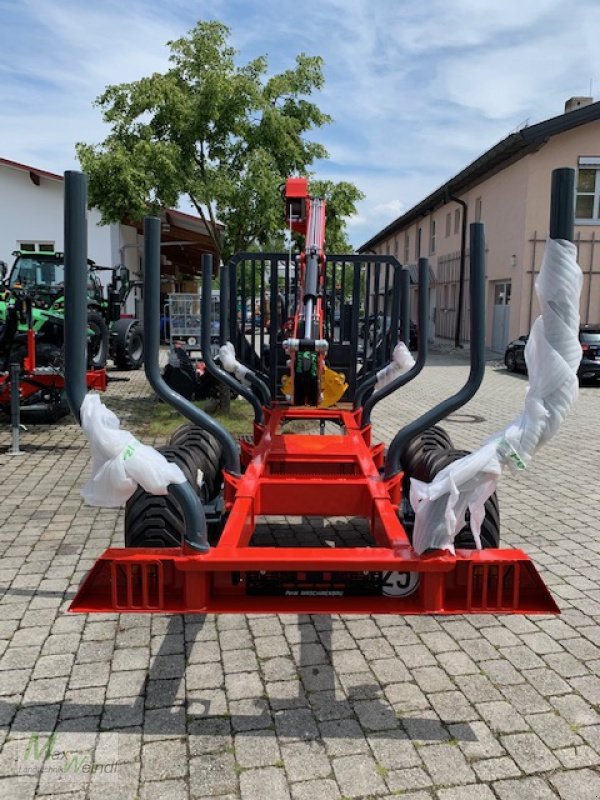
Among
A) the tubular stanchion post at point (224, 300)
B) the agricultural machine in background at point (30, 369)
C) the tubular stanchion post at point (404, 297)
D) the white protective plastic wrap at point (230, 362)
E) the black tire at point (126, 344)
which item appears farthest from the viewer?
the black tire at point (126, 344)

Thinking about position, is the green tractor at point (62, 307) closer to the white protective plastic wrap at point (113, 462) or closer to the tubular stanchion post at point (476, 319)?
the tubular stanchion post at point (476, 319)

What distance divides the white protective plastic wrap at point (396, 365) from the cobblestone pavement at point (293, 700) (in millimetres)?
1793

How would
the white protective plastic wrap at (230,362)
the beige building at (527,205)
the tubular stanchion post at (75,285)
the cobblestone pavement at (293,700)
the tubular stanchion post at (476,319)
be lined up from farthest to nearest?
the beige building at (527,205)
the white protective plastic wrap at (230,362)
the tubular stanchion post at (476,319)
the cobblestone pavement at (293,700)
the tubular stanchion post at (75,285)

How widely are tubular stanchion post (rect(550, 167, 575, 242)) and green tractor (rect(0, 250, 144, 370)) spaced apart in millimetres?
8001

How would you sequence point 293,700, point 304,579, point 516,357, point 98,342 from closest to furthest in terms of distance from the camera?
point 304,579 < point 293,700 < point 98,342 < point 516,357

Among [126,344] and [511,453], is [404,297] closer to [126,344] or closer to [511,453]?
[511,453]

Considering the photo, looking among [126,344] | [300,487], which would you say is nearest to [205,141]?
[126,344]

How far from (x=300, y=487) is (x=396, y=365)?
2083mm

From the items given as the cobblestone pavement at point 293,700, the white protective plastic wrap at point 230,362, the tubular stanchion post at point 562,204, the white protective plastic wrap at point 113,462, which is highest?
the tubular stanchion post at point 562,204

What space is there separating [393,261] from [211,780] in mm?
4210

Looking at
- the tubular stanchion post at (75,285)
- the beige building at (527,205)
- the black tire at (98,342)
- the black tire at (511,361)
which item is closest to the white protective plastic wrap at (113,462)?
the tubular stanchion post at (75,285)

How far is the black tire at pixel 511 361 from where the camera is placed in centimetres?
1833

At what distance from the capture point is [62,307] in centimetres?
1059

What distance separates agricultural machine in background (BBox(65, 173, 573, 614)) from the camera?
2600 mm
